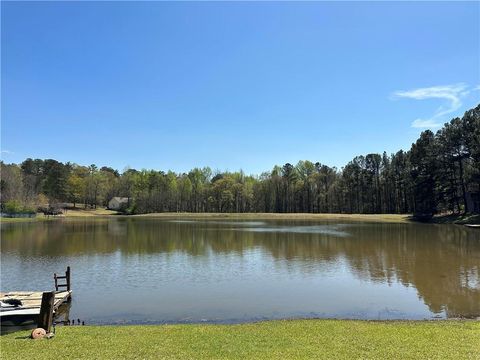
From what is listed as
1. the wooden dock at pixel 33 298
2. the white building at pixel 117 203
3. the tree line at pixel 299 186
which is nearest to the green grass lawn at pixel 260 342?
the wooden dock at pixel 33 298

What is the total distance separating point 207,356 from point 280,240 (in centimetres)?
3912

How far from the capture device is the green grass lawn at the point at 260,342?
10289 mm

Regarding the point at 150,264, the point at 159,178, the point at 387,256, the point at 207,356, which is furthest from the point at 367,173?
the point at 207,356

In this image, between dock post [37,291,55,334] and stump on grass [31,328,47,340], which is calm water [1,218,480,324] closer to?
dock post [37,291,55,334]

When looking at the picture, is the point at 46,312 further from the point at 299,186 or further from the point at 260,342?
the point at 299,186

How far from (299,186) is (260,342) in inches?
4933

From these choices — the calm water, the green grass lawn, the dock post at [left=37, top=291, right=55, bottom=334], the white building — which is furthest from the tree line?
the dock post at [left=37, top=291, right=55, bottom=334]

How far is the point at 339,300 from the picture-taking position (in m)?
20.9

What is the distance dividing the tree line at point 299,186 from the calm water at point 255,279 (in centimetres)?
Result: 4520

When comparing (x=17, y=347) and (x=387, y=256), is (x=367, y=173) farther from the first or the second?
(x=17, y=347)

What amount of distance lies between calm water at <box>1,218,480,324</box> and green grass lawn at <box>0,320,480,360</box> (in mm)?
3951

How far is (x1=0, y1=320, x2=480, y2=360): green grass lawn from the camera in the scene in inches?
405

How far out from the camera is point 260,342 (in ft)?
38.6

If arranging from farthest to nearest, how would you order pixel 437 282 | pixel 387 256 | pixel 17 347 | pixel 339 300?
1. pixel 387 256
2. pixel 437 282
3. pixel 339 300
4. pixel 17 347
